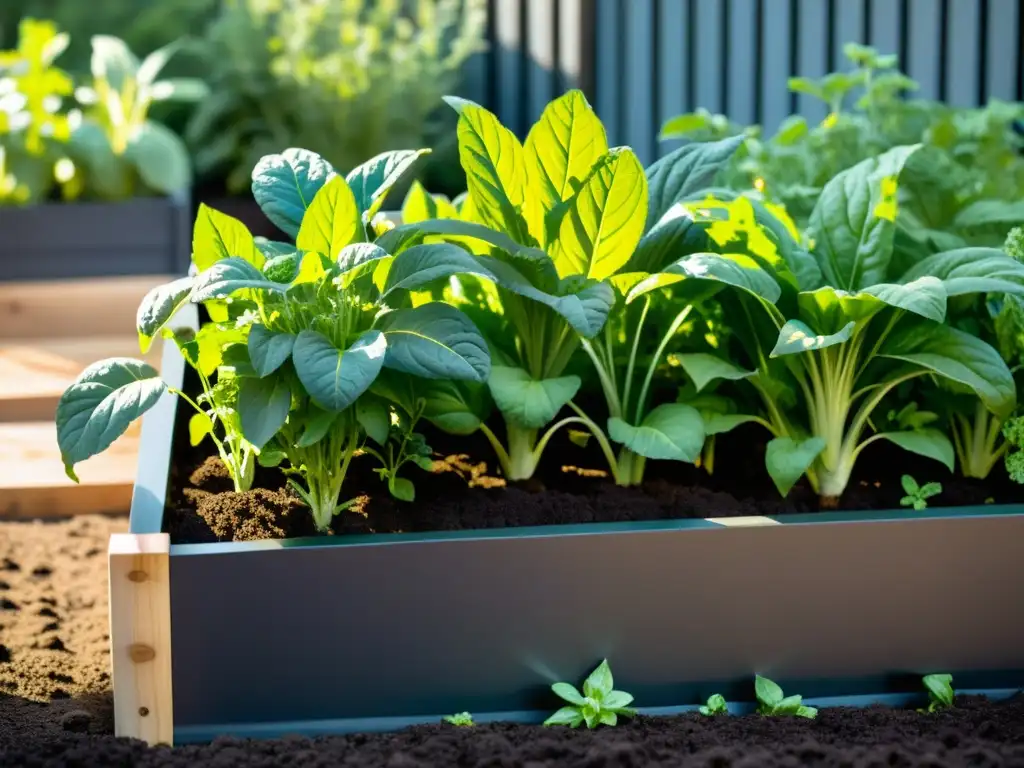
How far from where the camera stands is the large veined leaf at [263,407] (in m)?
1.33

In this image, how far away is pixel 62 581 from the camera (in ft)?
6.55

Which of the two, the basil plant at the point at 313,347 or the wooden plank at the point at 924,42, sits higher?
the wooden plank at the point at 924,42

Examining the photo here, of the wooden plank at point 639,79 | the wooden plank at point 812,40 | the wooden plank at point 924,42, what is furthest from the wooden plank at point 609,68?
the wooden plank at point 924,42

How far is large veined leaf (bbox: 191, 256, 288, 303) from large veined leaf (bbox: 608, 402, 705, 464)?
462 millimetres

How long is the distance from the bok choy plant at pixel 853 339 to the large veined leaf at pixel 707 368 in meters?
0.03

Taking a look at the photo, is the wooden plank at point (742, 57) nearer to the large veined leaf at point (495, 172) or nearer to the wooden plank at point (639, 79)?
the wooden plank at point (639, 79)

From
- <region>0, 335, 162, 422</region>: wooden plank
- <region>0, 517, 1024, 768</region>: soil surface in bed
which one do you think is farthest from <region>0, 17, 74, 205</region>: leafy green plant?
<region>0, 517, 1024, 768</region>: soil surface in bed

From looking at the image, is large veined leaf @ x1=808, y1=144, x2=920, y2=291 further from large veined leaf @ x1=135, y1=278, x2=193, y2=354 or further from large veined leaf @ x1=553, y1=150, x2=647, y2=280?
large veined leaf @ x1=135, y1=278, x2=193, y2=354

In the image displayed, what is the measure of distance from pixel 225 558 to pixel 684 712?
1.82 ft

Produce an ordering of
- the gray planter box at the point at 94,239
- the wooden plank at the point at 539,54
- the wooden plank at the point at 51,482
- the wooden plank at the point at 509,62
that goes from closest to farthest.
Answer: the wooden plank at the point at 51,482 → the gray planter box at the point at 94,239 → the wooden plank at the point at 539,54 → the wooden plank at the point at 509,62

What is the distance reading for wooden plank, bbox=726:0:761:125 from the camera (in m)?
3.84

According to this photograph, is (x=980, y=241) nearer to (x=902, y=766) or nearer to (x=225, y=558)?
(x=902, y=766)

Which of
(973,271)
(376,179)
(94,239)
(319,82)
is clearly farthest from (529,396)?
(319,82)

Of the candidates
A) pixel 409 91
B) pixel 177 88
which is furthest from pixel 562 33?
pixel 177 88
